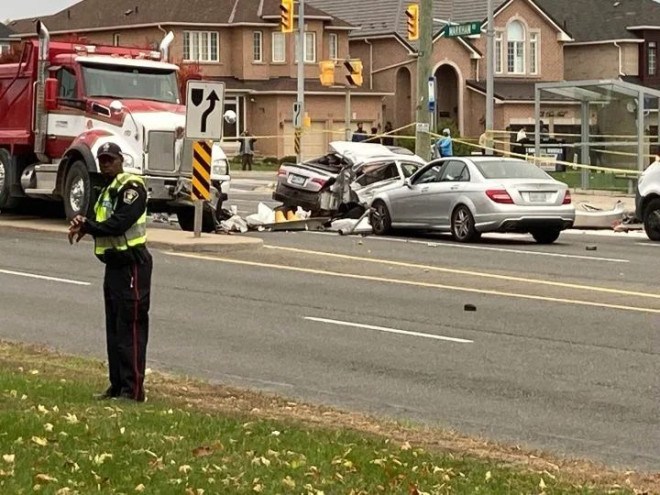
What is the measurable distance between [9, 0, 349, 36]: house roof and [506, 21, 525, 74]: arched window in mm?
9227

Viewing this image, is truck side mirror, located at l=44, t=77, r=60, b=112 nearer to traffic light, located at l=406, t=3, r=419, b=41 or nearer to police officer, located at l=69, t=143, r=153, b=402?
traffic light, located at l=406, t=3, r=419, b=41

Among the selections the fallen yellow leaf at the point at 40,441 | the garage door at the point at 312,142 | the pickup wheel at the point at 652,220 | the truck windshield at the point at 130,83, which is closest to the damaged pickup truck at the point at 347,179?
the truck windshield at the point at 130,83

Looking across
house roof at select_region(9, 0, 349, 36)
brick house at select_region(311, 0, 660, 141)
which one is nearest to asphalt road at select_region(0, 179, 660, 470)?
house roof at select_region(9, 0, 349, 36)

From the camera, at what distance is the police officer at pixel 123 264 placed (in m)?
10.0

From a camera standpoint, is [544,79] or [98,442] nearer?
[98,442]

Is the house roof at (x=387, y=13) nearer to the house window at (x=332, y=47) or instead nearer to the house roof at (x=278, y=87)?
the house window at (x=332, y=47)

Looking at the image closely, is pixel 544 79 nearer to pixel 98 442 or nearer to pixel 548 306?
pixel 548 306

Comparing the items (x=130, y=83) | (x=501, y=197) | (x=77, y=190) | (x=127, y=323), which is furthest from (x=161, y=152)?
(x=127, y=323)

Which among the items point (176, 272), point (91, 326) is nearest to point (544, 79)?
point (176, 272)

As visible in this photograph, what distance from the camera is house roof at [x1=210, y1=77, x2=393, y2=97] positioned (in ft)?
231

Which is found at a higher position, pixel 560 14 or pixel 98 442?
pixel 560 14

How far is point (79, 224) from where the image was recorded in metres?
9.91

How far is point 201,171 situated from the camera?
78.0 ft

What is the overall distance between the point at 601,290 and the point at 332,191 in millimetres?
11506
